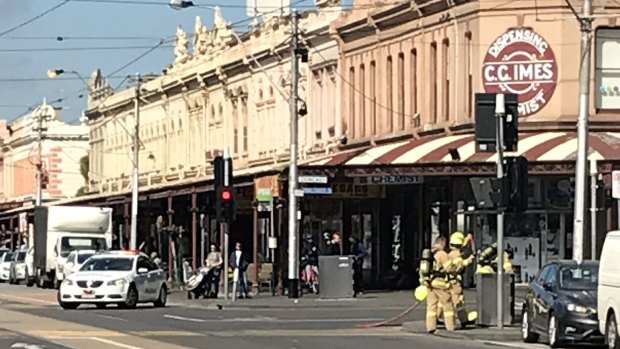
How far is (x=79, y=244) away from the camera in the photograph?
5850cm

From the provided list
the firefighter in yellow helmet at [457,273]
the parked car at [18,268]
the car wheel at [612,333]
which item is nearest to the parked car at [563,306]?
the car wheel at [612,333]

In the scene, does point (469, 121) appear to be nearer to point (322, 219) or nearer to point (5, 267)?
point (322, 219)

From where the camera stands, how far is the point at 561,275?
2552cm

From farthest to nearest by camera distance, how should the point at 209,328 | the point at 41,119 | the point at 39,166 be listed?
the point at 41,119 → the point at 39,166 → the point at 209,328

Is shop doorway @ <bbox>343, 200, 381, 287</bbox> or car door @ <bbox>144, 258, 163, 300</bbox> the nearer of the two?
car door @ <bbox>144, 258, 163, 300</bbox>

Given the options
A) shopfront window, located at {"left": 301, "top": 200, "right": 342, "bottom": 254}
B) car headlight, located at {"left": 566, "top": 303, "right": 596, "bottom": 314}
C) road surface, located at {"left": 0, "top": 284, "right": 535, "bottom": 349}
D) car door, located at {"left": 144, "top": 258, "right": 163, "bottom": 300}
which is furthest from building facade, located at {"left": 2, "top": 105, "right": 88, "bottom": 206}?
car headlight, located at {"left": 566, "top": 303, "right": 596, "bottom": 314}

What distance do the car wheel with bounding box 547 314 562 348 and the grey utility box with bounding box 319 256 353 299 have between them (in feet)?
62.9

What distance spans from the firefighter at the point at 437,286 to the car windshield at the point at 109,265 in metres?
12.9

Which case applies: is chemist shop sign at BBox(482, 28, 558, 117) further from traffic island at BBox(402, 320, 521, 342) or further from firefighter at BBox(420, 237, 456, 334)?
firefighter at BBox(420, 237, 456, 334)

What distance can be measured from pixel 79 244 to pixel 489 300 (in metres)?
32.0

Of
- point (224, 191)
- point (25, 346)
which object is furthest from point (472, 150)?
point (25, 346)

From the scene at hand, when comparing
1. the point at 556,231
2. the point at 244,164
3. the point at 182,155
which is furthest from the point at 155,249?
the point at 556,231

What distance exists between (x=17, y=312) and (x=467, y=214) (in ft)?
52.6

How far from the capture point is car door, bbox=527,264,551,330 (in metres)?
25.5
